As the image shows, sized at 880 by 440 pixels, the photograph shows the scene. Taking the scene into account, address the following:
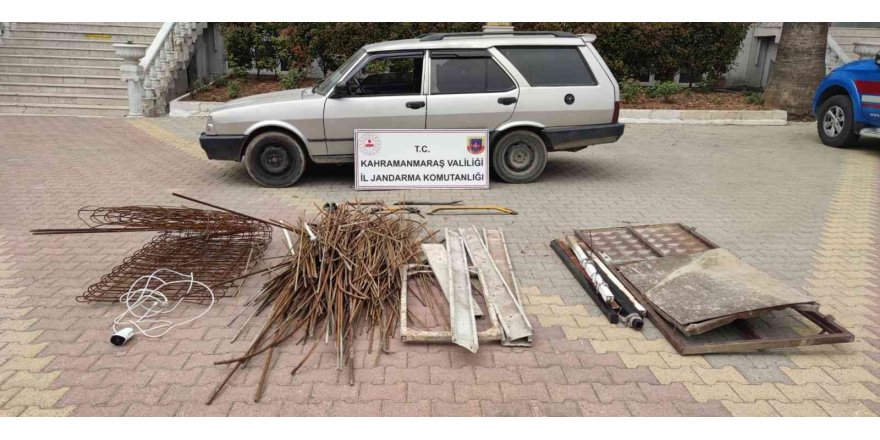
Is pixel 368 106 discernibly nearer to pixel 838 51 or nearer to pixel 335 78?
pixel 335 78

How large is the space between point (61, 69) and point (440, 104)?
11.0 meters

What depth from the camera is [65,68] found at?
13438 mm

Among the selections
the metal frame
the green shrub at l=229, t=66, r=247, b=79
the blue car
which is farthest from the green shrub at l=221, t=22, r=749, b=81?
the metal frame

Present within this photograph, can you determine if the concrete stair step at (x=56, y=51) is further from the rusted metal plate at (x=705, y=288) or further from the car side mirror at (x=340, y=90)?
the rusted metal plate at (x=705, y=288)

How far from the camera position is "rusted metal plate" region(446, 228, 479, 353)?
364 centimetres

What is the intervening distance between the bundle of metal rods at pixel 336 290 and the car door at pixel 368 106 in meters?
2.36

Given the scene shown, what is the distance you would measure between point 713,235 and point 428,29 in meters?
9.50

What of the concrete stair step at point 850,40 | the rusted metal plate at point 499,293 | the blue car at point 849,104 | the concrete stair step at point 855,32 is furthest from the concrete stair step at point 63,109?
the concrete stair step at point 855,32

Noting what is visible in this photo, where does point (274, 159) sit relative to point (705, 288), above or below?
above

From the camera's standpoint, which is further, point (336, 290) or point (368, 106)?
point (368, 106)

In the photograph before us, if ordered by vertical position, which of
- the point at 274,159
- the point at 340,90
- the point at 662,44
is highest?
the point at 662,44

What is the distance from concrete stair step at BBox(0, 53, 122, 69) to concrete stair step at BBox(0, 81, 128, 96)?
89cm

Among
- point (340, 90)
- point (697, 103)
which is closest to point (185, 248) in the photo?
point (340, 90)

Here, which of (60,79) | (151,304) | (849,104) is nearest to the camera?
(151,304)
